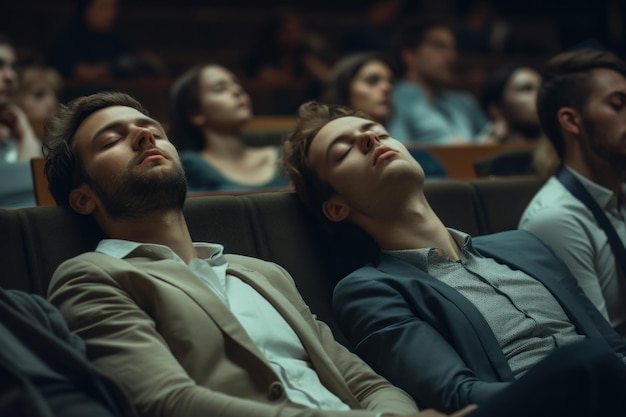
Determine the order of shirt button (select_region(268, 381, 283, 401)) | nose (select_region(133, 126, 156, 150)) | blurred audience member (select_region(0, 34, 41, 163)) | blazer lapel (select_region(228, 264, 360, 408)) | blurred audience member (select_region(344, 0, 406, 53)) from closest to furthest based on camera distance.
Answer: shirt button (select_region(268, 381, 283, 401)) < blazer lapel (select_region(228, 264, 360, 408)) < nose (select_region(133, 126, 156, 150)) < blurred audience member (select_region(0, 34, 41, 163)) < blurred audience member (select_region(344, 0, 406, 53))

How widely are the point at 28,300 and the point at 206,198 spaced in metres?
0.58

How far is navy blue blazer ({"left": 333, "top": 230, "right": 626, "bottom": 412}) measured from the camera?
1.52 metres

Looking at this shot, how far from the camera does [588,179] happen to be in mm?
2176

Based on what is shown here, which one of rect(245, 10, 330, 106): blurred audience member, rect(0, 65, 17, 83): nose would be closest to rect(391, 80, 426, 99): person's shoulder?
rect(245, 10, 330, 106): blurred audience member

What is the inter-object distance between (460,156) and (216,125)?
889 millimetres

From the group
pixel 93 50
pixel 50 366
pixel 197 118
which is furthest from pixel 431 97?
pixel 50 366

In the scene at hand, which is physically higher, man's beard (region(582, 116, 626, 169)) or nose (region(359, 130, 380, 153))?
nose (region(359, 130, 380, 153))

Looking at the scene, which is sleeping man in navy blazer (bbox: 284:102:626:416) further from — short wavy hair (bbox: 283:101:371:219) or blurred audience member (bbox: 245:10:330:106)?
blurred audience member (bbox: 245:10:330:106)

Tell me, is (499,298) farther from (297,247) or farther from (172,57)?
(172,57)

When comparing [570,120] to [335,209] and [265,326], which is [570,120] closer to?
[335,209]

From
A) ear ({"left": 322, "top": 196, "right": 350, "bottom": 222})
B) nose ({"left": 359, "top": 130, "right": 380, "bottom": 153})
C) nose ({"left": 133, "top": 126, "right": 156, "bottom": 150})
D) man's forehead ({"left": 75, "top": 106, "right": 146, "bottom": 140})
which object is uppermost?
man's forehead ({"left": 75, "top": 106, "right": 146, "bottom": 140})

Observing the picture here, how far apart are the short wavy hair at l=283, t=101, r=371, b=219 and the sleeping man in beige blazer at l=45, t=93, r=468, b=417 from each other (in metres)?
0.25

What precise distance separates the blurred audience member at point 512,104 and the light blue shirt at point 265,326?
2.48 metres

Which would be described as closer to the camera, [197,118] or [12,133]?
[12,133]
